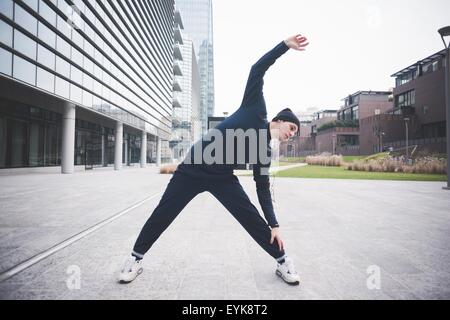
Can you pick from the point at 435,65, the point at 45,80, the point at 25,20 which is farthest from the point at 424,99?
the point at 25,20

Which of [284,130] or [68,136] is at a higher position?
[68,136]

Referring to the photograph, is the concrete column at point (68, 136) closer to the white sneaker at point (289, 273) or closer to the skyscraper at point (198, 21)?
the white sneaker at point (289, 273)

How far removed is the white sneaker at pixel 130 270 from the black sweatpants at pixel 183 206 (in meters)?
0.09

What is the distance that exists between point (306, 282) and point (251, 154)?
4.26ft

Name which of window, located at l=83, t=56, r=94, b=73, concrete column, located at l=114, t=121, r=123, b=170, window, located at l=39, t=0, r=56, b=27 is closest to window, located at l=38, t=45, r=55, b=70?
window, located at l=39, t=0, r=56, b=27

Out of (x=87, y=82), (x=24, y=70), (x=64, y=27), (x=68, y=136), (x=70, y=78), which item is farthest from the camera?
(x=87, y=82)

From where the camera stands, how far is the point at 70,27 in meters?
17.6

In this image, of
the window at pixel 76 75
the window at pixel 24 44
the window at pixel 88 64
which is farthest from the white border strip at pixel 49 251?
the window at pixel 88 64

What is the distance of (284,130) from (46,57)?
57.4ft

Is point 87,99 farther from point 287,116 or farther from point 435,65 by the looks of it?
point 435,65

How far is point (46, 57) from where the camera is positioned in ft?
49.5

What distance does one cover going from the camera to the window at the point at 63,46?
1625cm

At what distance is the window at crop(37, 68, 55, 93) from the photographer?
47.4 feet

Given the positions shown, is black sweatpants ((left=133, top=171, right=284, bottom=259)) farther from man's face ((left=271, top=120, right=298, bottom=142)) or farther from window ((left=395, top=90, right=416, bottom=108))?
window ((left=395, top=90, right=416, bottom=108))
